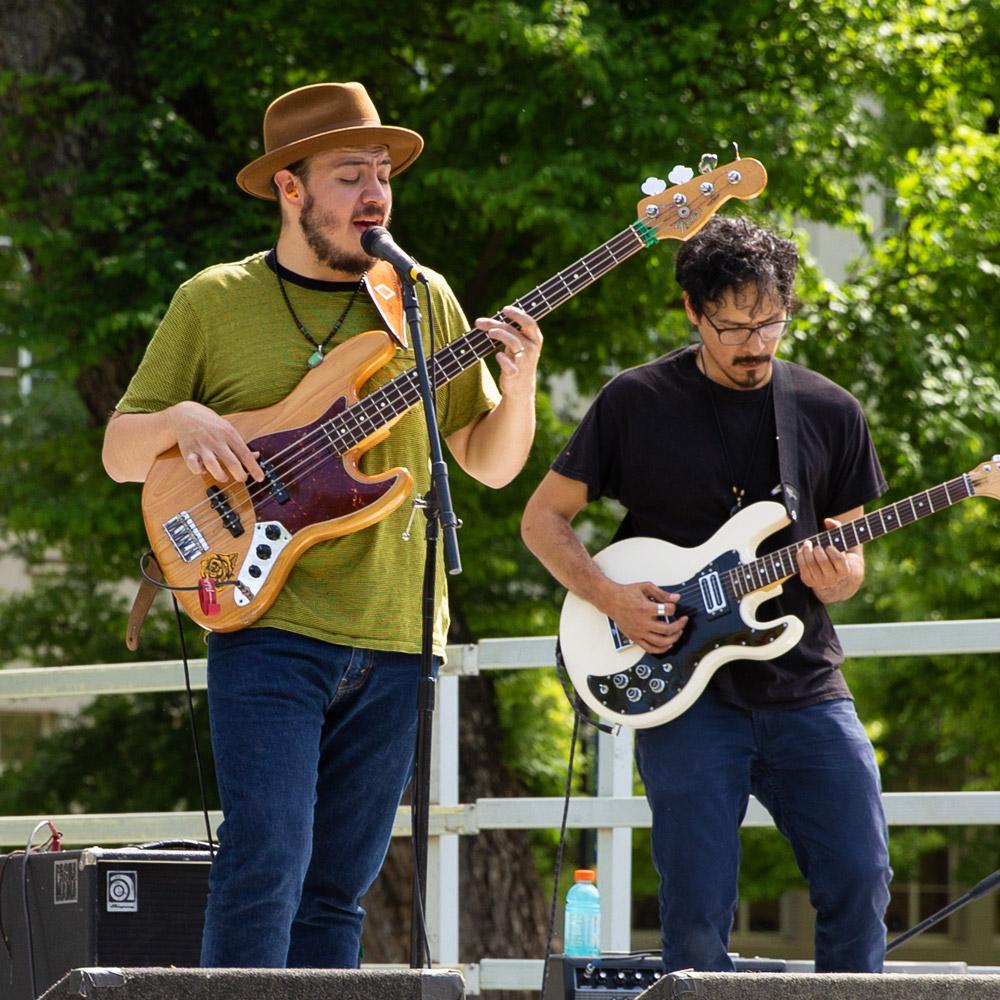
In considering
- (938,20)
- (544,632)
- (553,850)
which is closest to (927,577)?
(544,632)

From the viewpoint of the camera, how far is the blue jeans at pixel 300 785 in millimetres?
3434

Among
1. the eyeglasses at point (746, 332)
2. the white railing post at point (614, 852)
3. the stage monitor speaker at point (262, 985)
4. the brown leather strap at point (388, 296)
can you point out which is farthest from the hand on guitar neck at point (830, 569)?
the white railing post at point (614, 852)

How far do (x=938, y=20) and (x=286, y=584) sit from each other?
810 centimetres

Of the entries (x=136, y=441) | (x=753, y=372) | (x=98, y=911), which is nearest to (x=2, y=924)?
(x=98, y=911)

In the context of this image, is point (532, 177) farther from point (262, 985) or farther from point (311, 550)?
point (262, 985)

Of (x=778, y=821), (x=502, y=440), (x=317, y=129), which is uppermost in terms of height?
(x=317, y=129)

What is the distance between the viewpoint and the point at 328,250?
383cm

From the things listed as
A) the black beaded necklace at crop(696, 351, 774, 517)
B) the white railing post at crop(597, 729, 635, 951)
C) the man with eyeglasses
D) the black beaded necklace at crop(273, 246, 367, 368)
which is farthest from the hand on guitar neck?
the white railing post at crop(597, 729, 635, 951)

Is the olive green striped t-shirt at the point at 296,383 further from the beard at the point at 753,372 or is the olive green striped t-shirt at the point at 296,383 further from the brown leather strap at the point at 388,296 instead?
the beard at the point at 753,372

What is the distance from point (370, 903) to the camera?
9828 mm

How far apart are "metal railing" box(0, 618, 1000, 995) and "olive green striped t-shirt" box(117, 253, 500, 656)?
6.53 feet

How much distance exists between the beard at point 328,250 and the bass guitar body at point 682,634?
2.95 feet

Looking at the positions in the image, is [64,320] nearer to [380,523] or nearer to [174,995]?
[380,523]

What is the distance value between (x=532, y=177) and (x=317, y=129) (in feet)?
17.7
